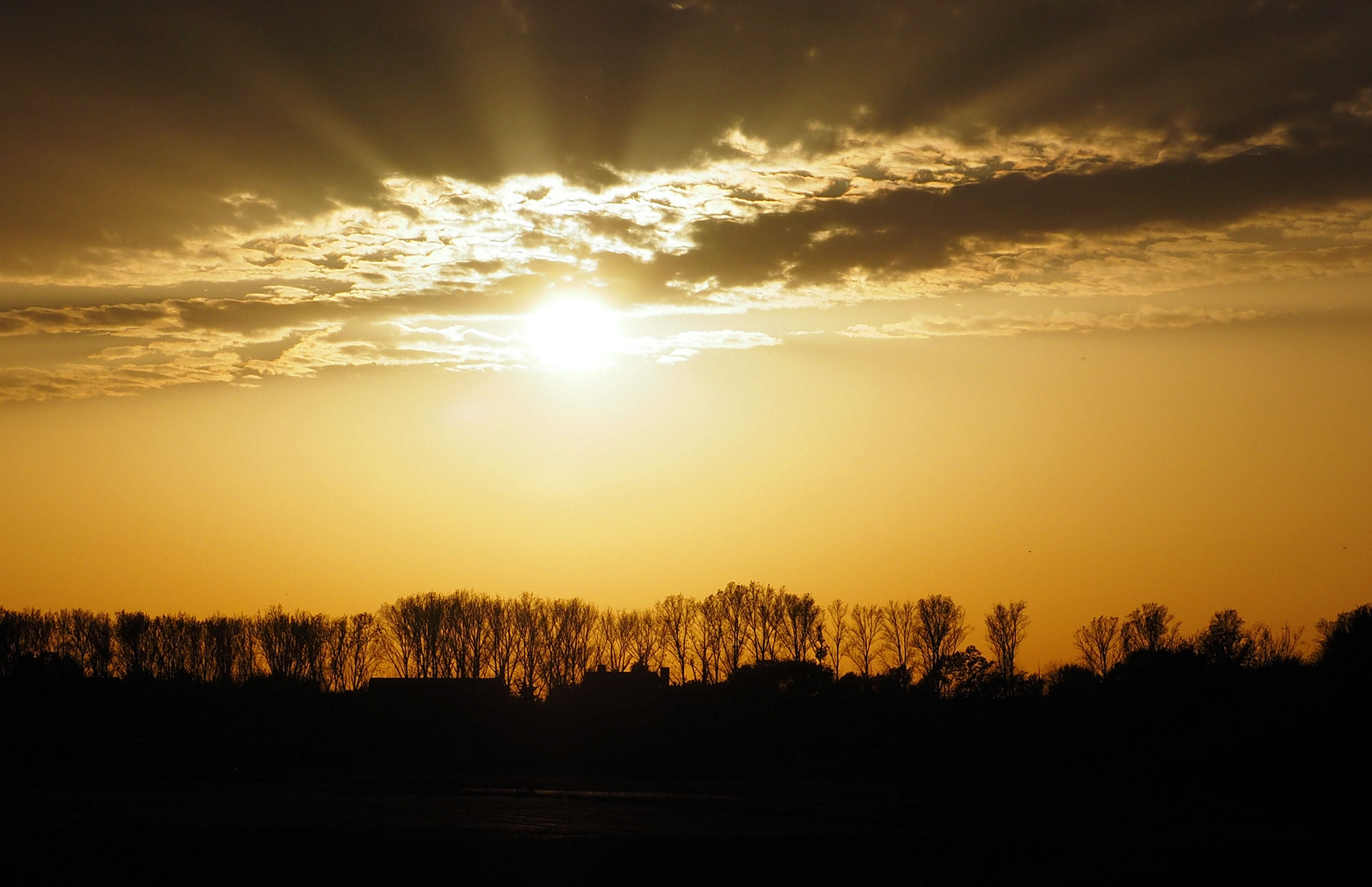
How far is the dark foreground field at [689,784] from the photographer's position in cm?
3400

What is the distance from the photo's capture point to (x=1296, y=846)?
4175 cm

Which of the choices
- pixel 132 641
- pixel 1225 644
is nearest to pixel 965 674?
pixel 1225 644

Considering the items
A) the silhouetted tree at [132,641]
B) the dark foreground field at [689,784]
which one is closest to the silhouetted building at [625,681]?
the dark foreground field at [689,784]

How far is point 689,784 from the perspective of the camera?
216 feet

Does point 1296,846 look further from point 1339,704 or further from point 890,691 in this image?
point 890,691

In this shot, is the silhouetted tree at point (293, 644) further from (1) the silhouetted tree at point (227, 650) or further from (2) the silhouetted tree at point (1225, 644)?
(2) the silhouetted tree at point (1225, 644)

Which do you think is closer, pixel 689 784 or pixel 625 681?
pixel 689 784

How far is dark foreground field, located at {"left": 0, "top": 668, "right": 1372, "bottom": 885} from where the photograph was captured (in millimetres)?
34000

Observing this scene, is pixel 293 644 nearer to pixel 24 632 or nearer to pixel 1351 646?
pixel 24 632

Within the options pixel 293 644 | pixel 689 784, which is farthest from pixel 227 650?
pixel 689 784

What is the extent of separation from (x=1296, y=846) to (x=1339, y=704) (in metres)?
27.5

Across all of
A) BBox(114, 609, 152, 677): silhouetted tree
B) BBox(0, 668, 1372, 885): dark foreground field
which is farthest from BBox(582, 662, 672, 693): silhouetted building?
BBox(114, 609, 152, 677): silhouetted tree

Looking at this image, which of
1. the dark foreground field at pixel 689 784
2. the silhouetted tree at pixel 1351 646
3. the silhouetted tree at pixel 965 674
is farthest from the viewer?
the silhouetted tree at pixel 965 674

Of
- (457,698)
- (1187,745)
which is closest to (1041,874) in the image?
(1187,745)
